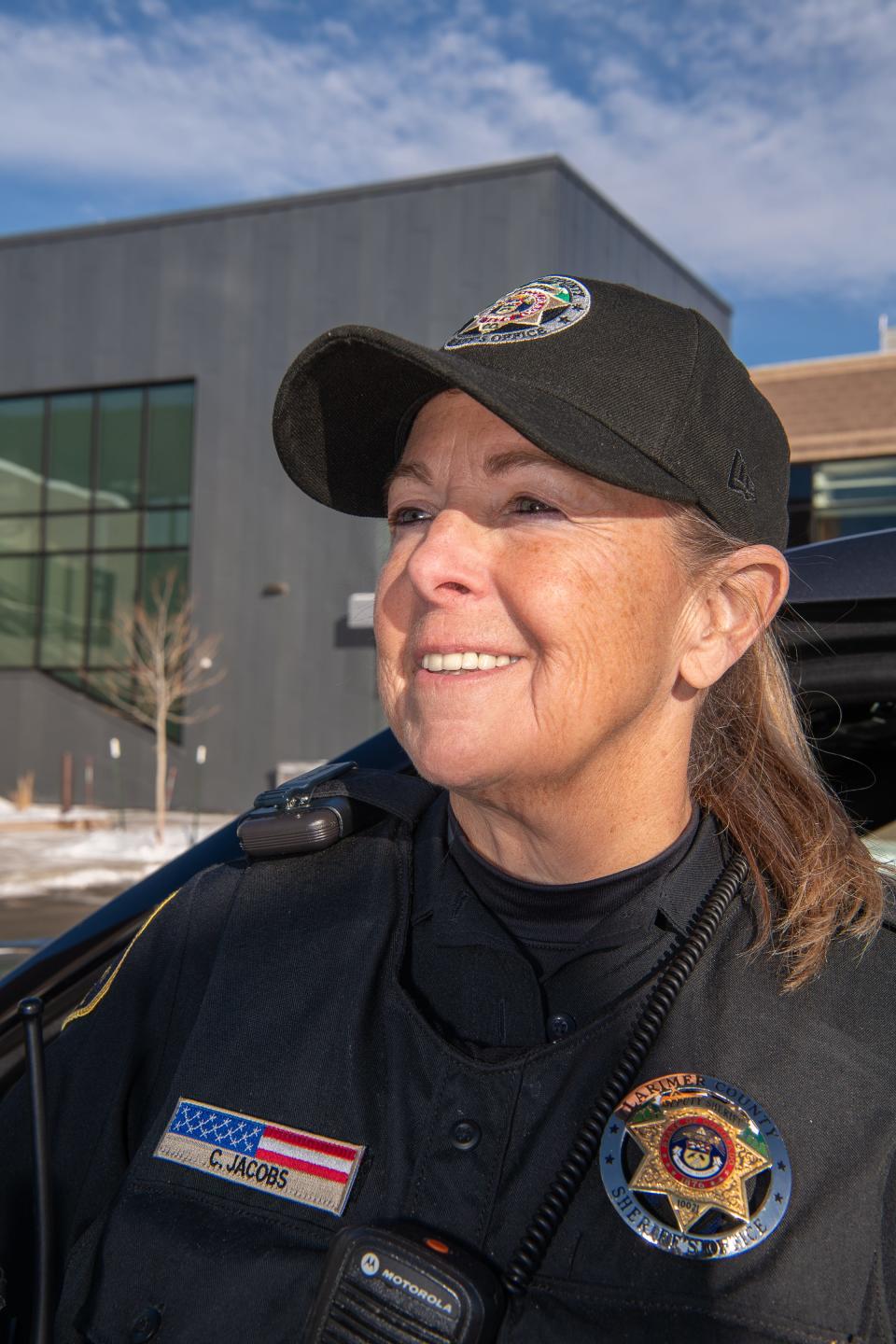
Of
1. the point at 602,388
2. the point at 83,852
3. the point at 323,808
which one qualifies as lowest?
the point at 83,852

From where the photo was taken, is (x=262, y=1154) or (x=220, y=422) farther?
(x=220, y=422)

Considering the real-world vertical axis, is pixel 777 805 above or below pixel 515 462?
below

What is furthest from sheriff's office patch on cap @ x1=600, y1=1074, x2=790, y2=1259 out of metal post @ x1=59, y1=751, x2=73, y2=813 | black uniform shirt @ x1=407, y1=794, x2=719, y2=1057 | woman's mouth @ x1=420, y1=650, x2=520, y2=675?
metal post @ x1=59, y1=751, x2=73, y2=813

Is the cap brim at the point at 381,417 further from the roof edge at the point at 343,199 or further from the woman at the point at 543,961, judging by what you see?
the roof edge at the point at 343,199

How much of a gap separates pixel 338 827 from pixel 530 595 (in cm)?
52

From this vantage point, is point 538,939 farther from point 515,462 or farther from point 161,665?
point 161,665

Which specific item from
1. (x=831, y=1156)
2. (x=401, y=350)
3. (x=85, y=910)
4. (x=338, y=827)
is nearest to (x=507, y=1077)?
(x=831, y=1156)

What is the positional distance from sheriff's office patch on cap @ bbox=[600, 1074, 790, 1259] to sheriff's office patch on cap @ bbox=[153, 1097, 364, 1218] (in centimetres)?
32

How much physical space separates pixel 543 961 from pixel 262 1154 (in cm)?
43

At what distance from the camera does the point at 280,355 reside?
21.2 metres

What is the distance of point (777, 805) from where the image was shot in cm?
178

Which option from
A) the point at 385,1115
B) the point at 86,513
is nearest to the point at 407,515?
the point at 385,1115

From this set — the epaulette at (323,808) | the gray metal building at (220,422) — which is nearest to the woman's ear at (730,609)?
the epaulette at (323,808)

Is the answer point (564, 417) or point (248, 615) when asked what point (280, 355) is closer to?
point (248, 615)
